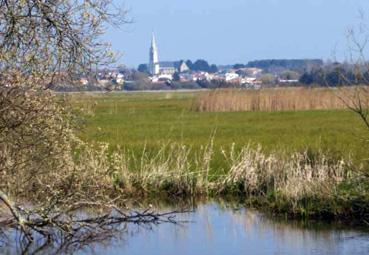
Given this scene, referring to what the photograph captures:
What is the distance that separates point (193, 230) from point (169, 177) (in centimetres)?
394

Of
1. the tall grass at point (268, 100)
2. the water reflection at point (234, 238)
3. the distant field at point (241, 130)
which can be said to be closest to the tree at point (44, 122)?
the water reflection at point (234, 238)

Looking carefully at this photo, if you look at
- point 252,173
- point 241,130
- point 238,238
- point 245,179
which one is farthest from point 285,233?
point 241,130

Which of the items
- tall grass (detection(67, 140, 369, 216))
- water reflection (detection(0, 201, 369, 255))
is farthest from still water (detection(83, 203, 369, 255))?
tall grass (detection(67, 140, 369, 216))

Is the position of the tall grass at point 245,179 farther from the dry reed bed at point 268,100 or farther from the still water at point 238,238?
the dry reed bed at point 268,100

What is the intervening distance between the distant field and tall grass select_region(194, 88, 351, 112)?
3.46 feet

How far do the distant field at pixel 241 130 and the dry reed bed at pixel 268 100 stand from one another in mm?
1047

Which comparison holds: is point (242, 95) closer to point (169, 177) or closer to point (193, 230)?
point (169, 177)

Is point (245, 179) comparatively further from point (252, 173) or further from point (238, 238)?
point (238, 238)

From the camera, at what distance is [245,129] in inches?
1387

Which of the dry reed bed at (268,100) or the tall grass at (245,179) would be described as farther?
the dry reed bed at (268,100)

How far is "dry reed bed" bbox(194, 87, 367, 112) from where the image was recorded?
46688 mm

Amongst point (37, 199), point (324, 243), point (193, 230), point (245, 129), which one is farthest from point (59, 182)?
point (245, 129)

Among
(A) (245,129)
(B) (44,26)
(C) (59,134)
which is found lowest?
(A) (245,129)

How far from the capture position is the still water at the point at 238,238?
1485cm
